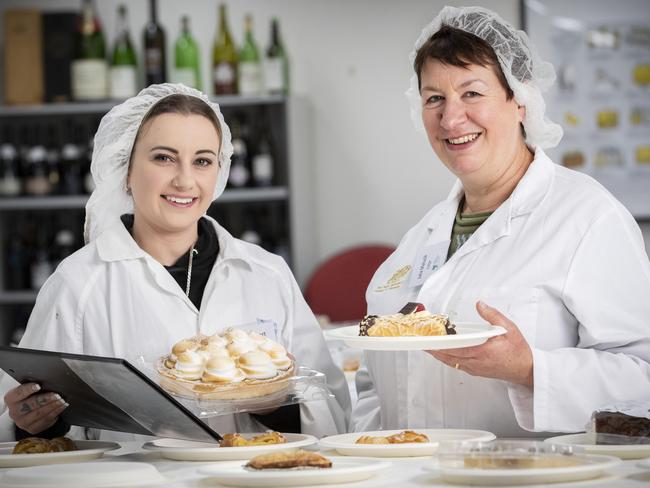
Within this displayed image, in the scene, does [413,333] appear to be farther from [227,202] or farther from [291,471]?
[227,202]

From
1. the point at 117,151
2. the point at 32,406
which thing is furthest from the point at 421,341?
the point at 117,151

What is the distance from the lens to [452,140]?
95.8 inches

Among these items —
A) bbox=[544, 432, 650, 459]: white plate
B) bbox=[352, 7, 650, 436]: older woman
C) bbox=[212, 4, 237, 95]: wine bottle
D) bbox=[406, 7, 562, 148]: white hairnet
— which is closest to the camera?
bbox=[544, 432, 650, 459]: white plate

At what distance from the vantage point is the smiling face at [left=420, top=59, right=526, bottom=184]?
241 centimetres

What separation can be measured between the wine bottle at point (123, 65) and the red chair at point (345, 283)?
4.87 ft

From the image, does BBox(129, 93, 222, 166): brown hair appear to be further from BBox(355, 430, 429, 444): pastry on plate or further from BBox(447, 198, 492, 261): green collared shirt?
BBox(355, 430, 429, 444): pastry on plate

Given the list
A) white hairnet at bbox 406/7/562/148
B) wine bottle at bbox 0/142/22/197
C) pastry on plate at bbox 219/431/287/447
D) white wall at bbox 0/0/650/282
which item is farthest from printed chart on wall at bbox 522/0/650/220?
pastry on plate at bbox 219/431/287/447

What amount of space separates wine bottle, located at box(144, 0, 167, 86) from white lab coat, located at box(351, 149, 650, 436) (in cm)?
374

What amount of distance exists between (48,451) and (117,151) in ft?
2.88

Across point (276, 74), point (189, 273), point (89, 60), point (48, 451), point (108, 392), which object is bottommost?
point (48, 451)

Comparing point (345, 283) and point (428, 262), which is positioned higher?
point (428, 262)

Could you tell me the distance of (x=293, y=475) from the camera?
1.54m

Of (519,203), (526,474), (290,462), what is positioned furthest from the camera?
(519,203)

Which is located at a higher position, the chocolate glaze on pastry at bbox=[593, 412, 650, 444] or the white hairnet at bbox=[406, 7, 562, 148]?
the white hairnet at bbox=[406, 7, 562, 148]
